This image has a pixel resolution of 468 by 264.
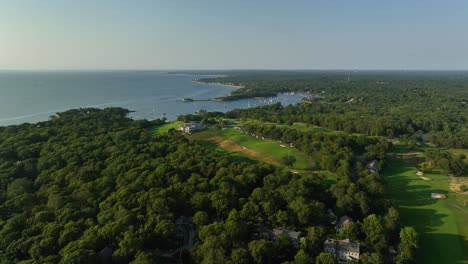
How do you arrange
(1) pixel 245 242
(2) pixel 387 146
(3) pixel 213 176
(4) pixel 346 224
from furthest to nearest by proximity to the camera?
(2) pixel 387 146
(3) pixel 213 176
(4) pixel 346 224
(1) pixel 245 242

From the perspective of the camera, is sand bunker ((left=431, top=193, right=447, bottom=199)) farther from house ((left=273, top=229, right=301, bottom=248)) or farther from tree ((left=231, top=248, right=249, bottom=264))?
tree ((left=231, top=248, right=249, bottom=264))

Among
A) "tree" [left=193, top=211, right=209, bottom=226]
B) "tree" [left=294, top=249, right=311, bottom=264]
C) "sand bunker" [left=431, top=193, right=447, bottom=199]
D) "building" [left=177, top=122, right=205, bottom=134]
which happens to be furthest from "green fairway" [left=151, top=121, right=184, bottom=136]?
"tree" [left=294, top=249, right=311, bottom=264]

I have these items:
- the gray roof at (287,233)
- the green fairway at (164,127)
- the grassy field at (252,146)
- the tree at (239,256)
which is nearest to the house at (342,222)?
the gray roof at (287,233)

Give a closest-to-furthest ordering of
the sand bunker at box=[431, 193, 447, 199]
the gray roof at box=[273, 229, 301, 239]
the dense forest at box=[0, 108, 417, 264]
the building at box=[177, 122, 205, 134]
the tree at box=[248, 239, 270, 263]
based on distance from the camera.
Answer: the tree at box=[248, 239, 270, 263] → the dense forest at box=[0, 108, 417, 264] → the gray roof at box=[273, 229, 301, 239] → the sand bunker at box=[431, 193, 447, 199] → the building at box=[177, 122, 205, 134]

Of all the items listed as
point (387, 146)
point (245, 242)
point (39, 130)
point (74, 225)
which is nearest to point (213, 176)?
point (245, 242)

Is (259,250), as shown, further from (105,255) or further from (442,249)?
(442,249)

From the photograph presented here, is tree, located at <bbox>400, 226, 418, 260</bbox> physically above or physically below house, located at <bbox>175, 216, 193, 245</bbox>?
above

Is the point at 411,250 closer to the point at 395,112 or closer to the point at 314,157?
the point at 314,157

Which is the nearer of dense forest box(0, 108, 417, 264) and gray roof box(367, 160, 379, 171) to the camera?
dense forest box(0, 108, 417, 264)
